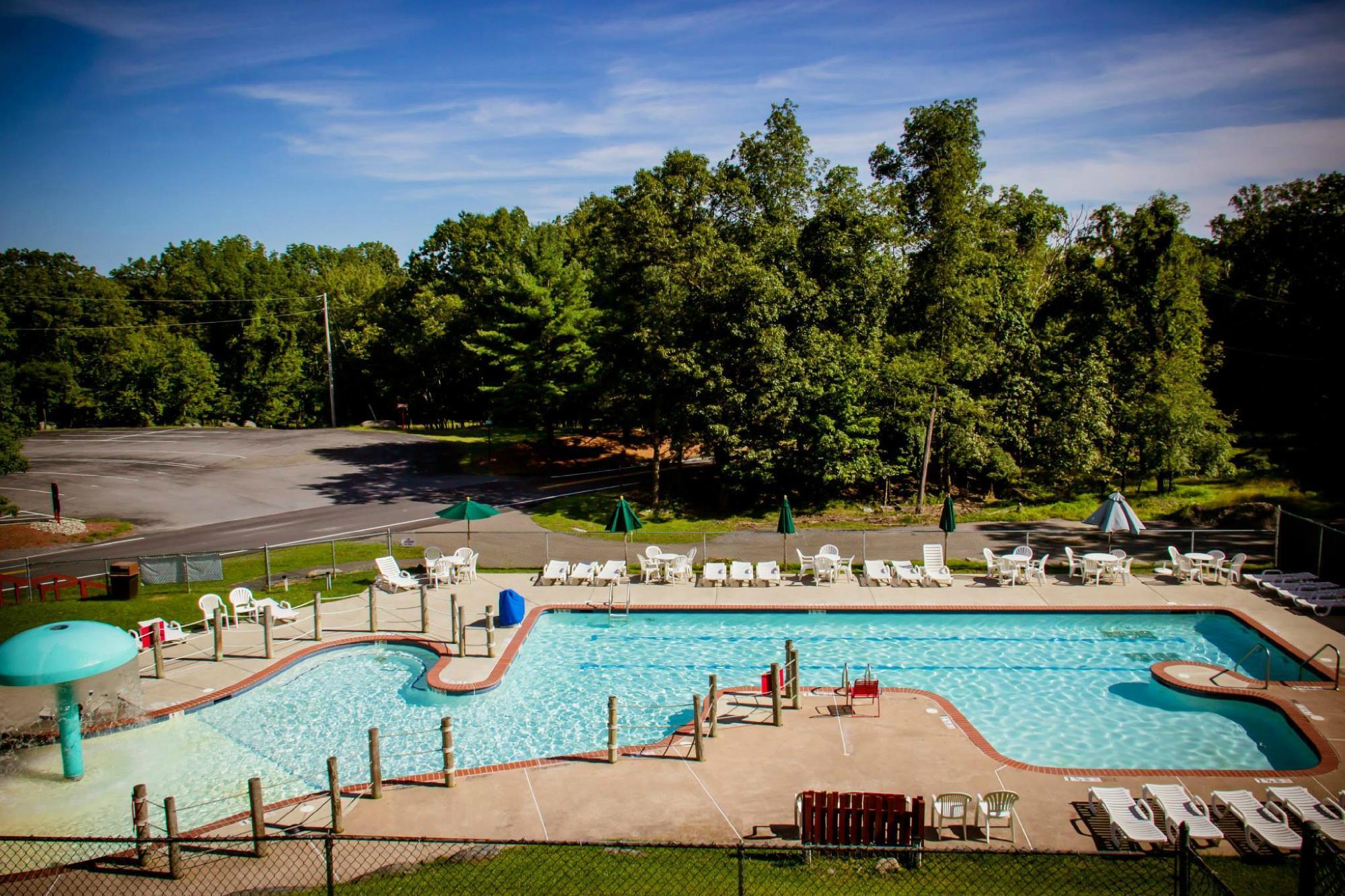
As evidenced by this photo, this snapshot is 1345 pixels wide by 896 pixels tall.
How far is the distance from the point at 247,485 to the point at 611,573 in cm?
2498

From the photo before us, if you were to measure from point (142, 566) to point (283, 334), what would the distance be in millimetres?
50823

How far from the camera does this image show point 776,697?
14328 mm

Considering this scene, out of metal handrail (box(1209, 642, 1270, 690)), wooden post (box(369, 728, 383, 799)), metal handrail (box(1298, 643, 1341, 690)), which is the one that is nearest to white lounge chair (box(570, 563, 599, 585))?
wooden post (box(369, 728, 383, 799))

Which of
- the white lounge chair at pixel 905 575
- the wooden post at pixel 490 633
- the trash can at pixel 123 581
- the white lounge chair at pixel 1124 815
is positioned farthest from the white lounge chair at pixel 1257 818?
the trash can at pixel 123 581

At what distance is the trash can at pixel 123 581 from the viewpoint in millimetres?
22391

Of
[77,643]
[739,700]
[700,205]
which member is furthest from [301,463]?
[739,700]

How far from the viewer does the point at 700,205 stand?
34281mm

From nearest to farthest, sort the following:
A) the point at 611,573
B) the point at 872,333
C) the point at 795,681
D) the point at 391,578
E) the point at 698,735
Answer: the point at 698,735
the point at 795,681
the point at 391,578
the point at 611,573
the point at 872,333

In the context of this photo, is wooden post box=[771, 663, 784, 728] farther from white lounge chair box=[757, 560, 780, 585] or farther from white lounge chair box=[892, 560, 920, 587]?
white lounge chair box=[892, 560, 920, 587]

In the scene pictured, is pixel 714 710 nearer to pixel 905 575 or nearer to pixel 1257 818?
pixel 1257 818

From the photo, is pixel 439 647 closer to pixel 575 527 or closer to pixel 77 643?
pixel 77 643

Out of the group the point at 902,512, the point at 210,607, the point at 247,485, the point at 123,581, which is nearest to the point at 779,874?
the point at 210,607

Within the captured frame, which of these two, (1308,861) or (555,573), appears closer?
(1308,861)

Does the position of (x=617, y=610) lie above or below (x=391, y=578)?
below
